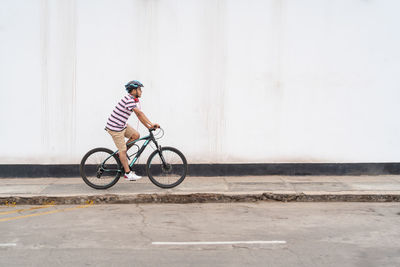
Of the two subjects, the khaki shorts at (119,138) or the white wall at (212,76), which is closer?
the khaki shorts at (119,138)

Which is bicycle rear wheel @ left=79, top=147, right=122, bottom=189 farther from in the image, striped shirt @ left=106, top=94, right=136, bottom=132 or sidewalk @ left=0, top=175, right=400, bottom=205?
striped shirt @ left=106, top=94, right=136, bottom=132

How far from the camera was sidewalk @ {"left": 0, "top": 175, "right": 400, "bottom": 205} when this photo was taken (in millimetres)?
7496

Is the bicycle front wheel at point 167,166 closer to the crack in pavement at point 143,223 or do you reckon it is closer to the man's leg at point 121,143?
the man's leg at point 121,143

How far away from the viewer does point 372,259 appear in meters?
4.89

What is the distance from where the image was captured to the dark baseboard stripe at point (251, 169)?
8.91 metres

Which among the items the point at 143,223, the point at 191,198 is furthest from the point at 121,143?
the point at 143,223

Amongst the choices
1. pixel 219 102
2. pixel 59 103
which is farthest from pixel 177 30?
pixel 59 103

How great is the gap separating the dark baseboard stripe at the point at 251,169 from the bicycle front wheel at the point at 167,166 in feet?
3.57

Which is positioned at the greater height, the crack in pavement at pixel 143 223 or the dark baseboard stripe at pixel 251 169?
the dark baseboard stripe at pixel 251 169

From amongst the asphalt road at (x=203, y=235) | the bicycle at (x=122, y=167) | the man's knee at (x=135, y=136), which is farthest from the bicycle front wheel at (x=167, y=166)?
the asphalt road at (x=203, y=235)

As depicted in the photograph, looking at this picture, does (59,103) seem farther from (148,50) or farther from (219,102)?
(219,102)

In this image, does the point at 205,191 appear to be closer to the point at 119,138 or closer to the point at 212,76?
the point at 119,138

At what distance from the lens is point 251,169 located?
9.14m

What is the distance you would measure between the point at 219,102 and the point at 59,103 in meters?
3.11
